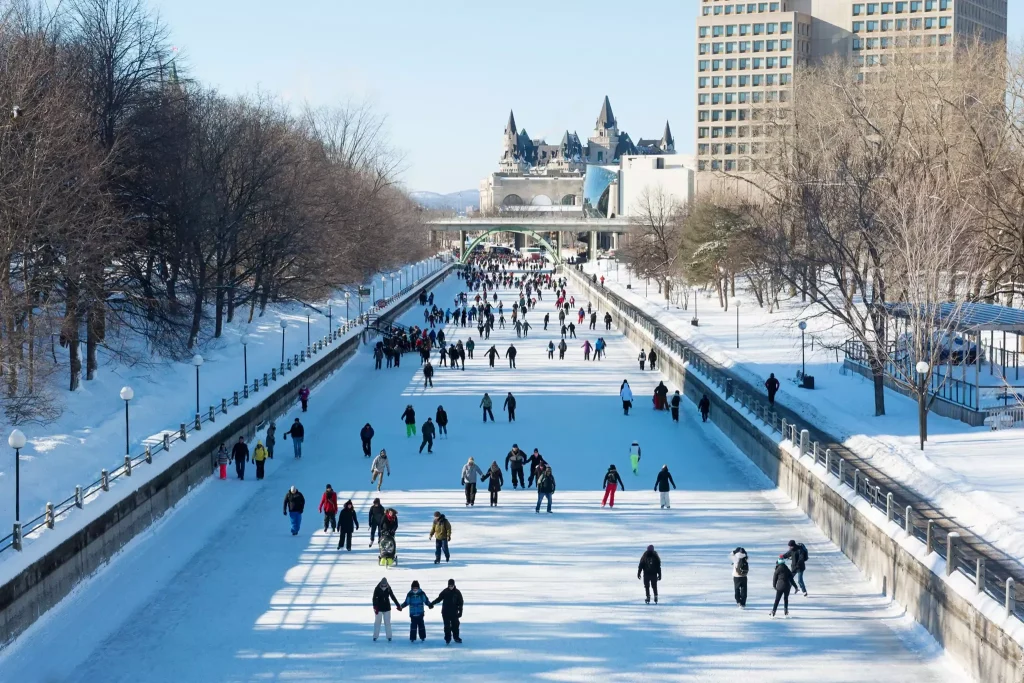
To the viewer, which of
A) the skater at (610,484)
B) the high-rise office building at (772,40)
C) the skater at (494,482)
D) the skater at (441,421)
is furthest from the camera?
the high-rise office building at (772,40)

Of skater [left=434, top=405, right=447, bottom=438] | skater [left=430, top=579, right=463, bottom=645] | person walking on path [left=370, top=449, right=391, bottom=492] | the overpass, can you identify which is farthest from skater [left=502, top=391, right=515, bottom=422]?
the overpass

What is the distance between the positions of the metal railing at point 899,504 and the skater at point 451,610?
597cm

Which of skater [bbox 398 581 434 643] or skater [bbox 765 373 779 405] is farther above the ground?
skater [bbox 765 373 779 405]

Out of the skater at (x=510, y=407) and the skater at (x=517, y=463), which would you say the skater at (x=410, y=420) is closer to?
the skater at (x=510, y=407)

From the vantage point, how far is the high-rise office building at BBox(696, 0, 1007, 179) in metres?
115

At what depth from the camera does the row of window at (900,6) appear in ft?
374

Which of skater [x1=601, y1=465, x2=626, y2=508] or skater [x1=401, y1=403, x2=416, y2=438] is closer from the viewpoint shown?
skater [x1=601, y1=465, x2=626, y2=508]

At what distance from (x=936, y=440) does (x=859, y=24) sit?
319 feet

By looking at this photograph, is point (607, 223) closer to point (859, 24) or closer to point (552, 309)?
point (859, 24)

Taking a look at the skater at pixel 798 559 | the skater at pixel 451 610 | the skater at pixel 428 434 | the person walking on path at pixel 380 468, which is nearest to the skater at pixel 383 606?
the skater at pixel 451 610

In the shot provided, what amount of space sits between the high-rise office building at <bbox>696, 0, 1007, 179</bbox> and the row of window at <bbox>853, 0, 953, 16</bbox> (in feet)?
0.29

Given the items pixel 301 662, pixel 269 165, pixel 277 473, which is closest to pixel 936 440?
pixel 277 473

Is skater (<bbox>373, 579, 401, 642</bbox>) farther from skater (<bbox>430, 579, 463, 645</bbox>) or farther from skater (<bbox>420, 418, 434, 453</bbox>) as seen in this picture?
skater (<bbox>420, 418, 434, 453</bbox>)

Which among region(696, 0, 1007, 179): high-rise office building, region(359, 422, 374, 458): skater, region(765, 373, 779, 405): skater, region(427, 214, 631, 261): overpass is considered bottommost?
region(359, 422, 374, 458): skater
